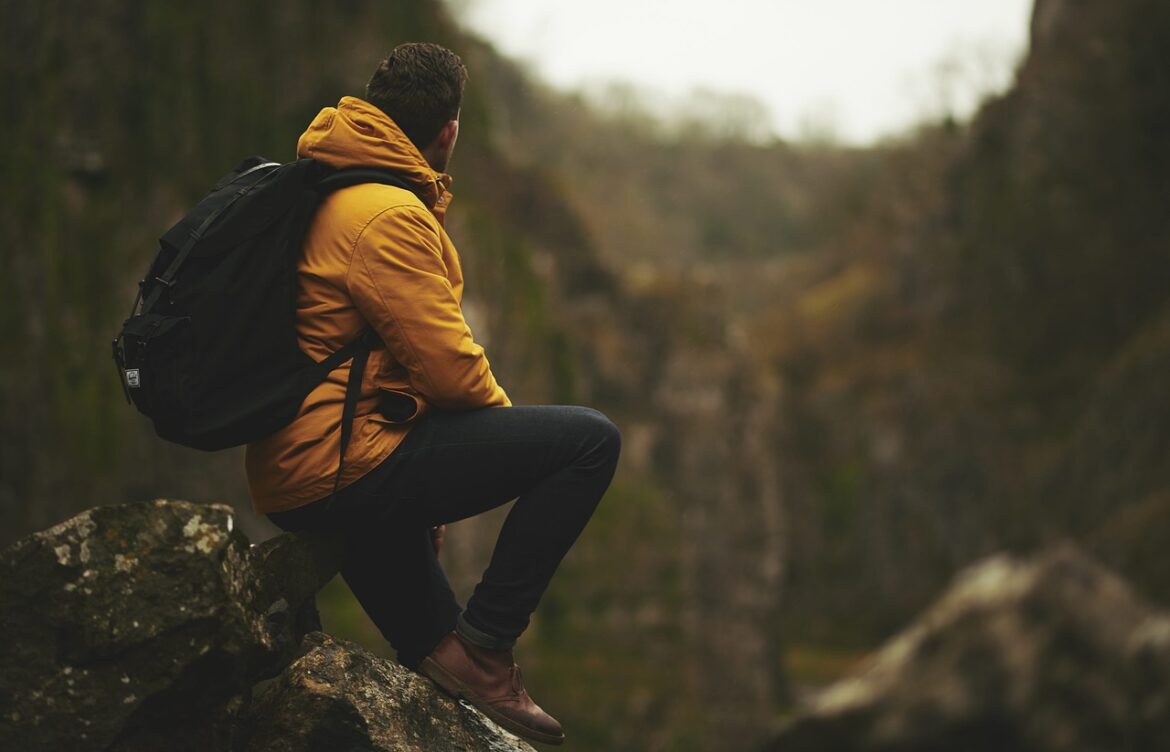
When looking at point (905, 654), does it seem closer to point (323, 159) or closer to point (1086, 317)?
point (323, 159)

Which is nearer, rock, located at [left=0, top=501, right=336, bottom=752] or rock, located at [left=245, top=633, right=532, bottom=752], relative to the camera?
rock, located at [left=0, top=501, right=336, bottom=752]

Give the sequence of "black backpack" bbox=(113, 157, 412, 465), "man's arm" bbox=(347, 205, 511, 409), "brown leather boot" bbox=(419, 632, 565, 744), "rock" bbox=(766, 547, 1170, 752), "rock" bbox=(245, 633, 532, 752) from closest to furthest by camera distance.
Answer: "black backpack" bbox=(113, 157, 412, 465) < "man's arm" bbox=(347, 205, 511, 409) < "rock" bbox=(245, 633, 532, 752) < "brown leather boot" bbox=(419, 632, 565, 744) < "rock" bbox=(766, 547, 1170, 752)

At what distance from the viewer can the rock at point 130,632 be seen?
13.6 feet

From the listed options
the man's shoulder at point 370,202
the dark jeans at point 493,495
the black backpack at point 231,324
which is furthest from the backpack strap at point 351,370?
the man's shoulder at point 370,202

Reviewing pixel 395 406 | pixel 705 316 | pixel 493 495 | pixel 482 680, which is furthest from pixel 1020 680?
pixel 705 316

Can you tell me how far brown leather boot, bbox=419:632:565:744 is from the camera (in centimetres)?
466

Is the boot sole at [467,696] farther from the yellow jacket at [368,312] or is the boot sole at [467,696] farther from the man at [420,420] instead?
the yellow jacket at [368,312]

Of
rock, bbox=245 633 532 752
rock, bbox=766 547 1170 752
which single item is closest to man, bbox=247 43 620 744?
rock, bbox=245 633 532 752

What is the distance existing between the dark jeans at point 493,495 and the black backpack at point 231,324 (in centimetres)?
25

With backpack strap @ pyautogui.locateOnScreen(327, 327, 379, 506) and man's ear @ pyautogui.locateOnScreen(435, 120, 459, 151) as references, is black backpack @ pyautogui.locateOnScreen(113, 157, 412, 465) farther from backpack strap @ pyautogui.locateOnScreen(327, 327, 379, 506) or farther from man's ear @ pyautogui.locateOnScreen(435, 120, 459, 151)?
man's ear @ pyautogui.locateOnScreen(435, 120, 459, 151)

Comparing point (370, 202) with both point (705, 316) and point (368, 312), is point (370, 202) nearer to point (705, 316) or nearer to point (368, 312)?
point (368, 312)

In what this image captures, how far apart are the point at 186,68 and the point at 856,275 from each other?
41518mm

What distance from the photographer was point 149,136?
16266mm

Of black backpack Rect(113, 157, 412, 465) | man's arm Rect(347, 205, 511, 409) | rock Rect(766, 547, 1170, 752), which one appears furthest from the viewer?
rock Rect(766, 547, 1170, 752)
